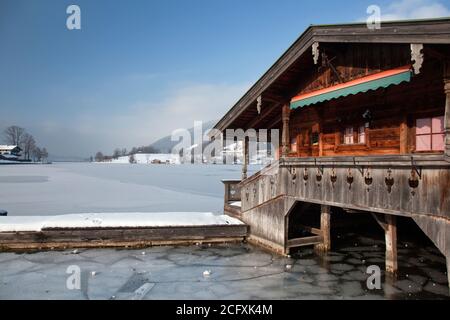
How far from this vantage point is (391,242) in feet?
33.0

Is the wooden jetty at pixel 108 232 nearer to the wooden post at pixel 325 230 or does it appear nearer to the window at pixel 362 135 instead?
the wooden post at pixel 325 230

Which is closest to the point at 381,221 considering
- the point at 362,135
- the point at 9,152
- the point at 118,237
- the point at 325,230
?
the point at 325,230

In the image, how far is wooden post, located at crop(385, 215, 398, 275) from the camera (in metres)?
9.97

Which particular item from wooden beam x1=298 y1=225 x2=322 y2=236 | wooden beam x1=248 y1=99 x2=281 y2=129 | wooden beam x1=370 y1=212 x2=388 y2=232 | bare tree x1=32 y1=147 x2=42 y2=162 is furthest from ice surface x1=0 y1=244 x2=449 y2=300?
bare tree x1=32 y1=147 x2=42 y2=162

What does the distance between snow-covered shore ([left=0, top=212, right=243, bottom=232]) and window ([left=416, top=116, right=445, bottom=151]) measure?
800 cm

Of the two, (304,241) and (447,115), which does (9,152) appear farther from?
(447,115)

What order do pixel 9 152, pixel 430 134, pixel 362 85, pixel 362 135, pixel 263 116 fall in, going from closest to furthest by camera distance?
pixel 362 85
pixel 430 134
pixel 362 135
pixel 263 116
pixel 9 152

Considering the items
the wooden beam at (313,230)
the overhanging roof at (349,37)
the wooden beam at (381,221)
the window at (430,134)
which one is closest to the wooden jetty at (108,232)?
the wooden beam at (313,230)

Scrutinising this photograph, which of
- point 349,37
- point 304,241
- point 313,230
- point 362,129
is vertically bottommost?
point 304,241

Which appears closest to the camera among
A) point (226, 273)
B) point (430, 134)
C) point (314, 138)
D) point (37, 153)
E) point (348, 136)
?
point (430, 134)

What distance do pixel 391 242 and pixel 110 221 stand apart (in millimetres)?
11036

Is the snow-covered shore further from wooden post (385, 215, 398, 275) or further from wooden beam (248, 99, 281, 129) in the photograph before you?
wooden post (385, 215, 398, 275)
